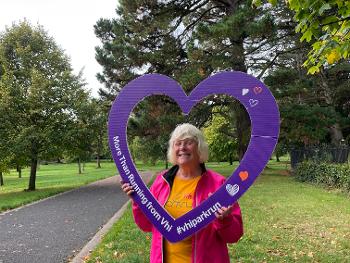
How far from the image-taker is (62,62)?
69.9ft

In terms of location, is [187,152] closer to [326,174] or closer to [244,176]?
[244,176]

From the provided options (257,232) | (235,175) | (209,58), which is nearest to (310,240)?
(257,232)

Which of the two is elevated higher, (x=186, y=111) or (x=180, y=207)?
(x=186, y=111)

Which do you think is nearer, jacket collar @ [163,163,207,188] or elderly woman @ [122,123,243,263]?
elderly woman @ [122,123,243,263]

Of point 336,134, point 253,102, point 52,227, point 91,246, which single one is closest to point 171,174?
point 253,102

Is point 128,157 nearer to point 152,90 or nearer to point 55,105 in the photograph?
point 152,90

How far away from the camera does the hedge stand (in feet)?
49.7

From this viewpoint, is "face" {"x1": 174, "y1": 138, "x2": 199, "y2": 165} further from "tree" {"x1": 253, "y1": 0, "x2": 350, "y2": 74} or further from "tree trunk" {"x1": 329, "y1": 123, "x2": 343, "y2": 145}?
"tree trunk" {"x1": 329, "y1": 123, "x2": 343, "y2": 145}

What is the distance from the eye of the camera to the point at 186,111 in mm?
3391

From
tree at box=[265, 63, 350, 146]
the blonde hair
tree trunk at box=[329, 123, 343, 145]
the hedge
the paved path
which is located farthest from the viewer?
tree trunk at box=[329, 123, 343, 145]

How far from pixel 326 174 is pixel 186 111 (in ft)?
51.0

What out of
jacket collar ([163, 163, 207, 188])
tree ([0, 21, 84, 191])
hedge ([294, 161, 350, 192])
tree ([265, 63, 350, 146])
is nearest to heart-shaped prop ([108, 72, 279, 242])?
jacket collar ([163, 163, 207, 188])

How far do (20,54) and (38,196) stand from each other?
7744 millimetres

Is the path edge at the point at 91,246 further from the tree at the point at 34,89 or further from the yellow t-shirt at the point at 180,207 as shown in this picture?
the tree at the point at 34,89
